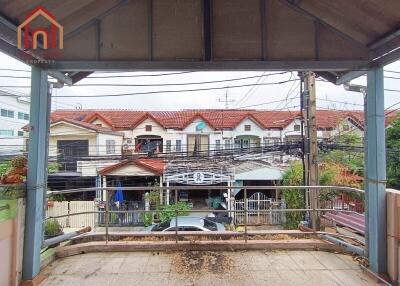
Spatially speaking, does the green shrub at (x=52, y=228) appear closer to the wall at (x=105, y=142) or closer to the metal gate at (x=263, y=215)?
the metal gate at (x=263, y=215)

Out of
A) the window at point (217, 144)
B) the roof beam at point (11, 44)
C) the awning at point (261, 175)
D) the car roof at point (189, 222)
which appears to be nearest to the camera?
the roof beam at point (11, 44)

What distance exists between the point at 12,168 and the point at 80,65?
1.40m

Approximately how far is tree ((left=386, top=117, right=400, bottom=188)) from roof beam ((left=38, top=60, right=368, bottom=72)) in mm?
10161

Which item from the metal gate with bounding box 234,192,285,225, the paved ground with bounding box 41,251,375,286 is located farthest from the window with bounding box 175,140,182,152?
the paved ground with bounding box 41,251,375,286

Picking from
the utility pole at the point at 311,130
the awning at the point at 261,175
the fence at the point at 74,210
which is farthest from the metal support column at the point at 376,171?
the awning at the point at 261,175

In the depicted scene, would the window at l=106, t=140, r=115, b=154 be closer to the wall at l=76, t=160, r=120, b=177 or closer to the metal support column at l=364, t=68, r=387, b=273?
the wall at l=76, t=160, r=120, b=177

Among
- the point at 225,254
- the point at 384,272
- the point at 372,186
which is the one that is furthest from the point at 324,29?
the point at 225,254

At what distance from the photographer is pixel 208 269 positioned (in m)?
3.71

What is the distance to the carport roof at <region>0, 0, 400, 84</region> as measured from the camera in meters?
3.53

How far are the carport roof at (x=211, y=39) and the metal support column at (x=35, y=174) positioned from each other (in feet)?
1.05

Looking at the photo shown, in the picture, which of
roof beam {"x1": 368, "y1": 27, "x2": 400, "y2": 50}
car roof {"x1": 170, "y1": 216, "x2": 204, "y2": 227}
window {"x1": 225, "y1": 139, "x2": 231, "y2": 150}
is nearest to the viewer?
roof beam {"x1": 368, "y1": 27, "x2": 400, "y2": 50}

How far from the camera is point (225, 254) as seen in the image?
4207 millimetres

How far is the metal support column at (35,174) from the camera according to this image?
3.32 metres

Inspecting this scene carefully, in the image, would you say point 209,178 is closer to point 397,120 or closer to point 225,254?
point 397,120
